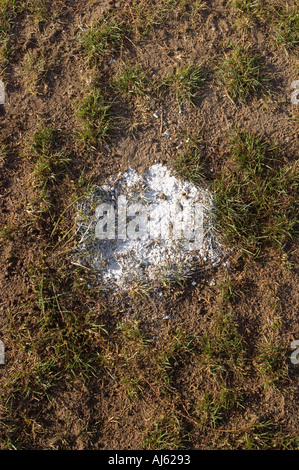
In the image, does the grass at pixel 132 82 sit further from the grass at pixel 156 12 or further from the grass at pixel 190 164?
the grass at pixel 190 164

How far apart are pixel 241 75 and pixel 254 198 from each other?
3.32 ft

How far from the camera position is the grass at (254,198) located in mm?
3061

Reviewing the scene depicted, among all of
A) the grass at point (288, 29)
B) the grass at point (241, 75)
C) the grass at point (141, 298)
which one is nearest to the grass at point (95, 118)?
the grass at point (141, 298)

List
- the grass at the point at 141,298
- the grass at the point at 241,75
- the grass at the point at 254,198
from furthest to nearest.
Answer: the grass at the point at 241,75 → the grass at the point at 254,198 → the grass at the point at 141,298

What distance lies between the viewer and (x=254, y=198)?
10.2ft

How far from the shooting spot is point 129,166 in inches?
123

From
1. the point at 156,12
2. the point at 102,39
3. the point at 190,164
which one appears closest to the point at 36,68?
the point at 102,39

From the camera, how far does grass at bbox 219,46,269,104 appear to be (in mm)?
3182

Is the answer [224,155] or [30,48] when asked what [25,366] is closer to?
[224,155]

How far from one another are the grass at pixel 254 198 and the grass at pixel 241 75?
1.18 feet

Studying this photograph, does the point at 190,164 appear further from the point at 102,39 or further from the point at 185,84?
the point at 102,39

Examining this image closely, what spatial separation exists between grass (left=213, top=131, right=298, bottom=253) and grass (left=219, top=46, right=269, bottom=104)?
0.36 metres
